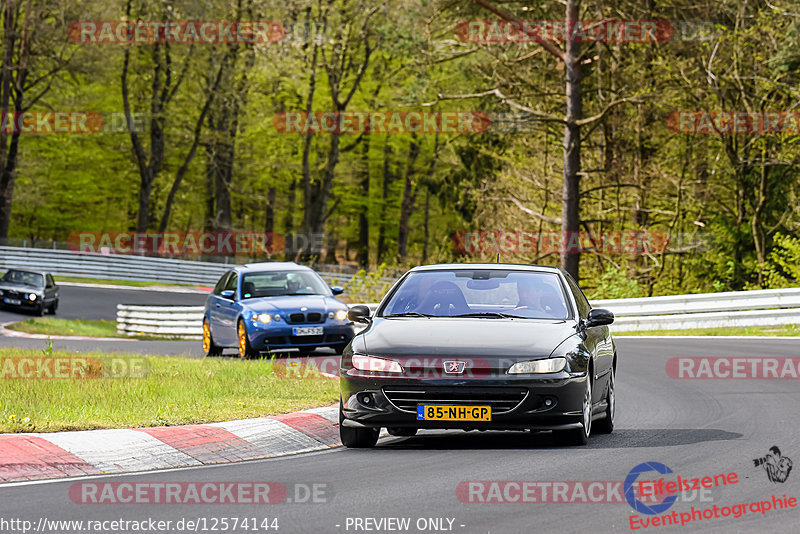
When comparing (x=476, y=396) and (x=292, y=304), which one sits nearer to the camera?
(x=476, y=396)

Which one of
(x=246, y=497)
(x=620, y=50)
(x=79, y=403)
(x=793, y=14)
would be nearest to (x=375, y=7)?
(x=620, y=50)

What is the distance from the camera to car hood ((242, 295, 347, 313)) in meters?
20.1

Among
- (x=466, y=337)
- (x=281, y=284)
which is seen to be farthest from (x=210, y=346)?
(x=466, y=337)

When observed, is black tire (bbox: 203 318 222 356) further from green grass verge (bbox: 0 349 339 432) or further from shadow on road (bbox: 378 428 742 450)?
shadow on road (bbox: 378 428 742 450)

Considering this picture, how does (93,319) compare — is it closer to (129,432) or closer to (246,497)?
(129,432)

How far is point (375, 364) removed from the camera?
31.7 feet

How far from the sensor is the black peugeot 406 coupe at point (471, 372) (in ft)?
30.9

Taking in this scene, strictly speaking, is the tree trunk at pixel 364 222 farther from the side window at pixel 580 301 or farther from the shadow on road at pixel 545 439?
the shadow on road at pixel 545 439

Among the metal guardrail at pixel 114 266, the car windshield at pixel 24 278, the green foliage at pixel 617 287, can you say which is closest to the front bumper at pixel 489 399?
the green foliage at pixel 617 287

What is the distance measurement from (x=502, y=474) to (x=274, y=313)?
11949mm

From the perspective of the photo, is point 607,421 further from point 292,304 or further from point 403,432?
point 292,304

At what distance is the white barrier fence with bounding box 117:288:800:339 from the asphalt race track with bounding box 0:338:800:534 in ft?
40.3

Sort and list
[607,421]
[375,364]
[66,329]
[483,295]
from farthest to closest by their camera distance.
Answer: [66,329] → [483,295] → [607,421] → [375,364]

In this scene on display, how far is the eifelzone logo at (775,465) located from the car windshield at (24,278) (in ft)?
107
